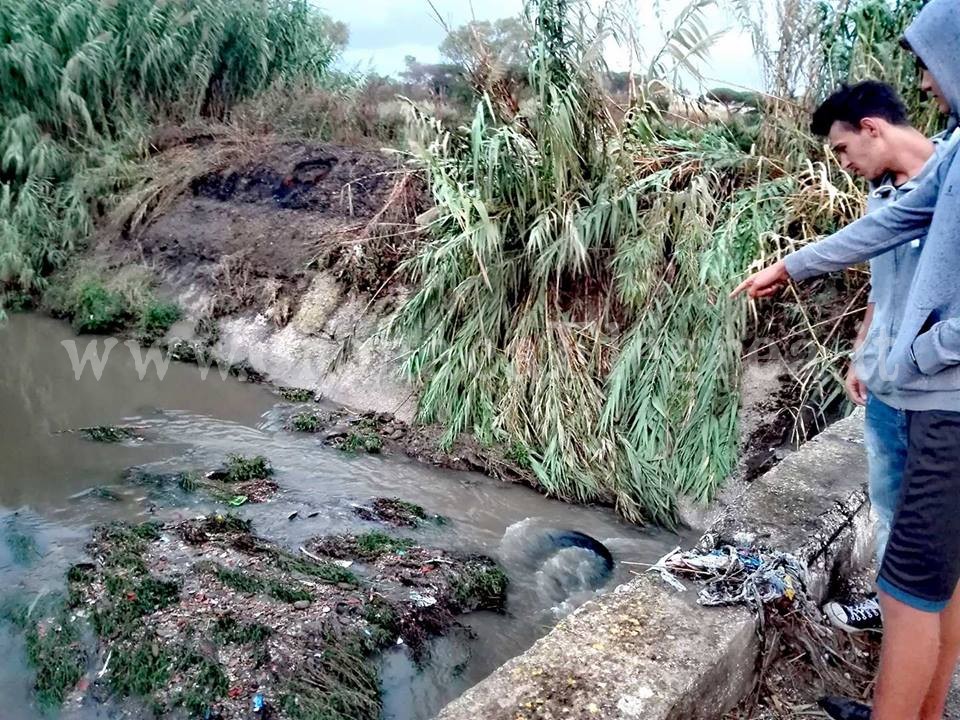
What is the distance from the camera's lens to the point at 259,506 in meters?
4.18

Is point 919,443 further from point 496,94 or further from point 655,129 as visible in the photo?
point 655,129

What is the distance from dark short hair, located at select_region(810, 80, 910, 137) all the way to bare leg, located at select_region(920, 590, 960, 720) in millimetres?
1071

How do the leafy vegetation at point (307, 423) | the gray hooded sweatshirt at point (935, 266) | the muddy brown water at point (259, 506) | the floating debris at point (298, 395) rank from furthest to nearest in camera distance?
the floating debris at point (298, 395)
the leafy vegetation at point (307, 423)
the muddy brown water at point (259, 506)
the gray hooded sweatshirt at point (935, 266)

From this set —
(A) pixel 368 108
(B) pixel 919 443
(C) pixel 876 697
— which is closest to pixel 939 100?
(B) pixel 919 443

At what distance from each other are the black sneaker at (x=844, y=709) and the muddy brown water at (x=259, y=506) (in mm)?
1488

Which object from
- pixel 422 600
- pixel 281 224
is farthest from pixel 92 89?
pixel 422 600

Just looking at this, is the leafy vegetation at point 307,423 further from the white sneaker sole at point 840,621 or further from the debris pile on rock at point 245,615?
the white sneaker sole at point 840,621

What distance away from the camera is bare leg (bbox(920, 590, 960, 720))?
5.33ft

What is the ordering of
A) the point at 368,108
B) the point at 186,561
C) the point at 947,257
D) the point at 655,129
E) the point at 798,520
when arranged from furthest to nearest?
the point at 368,108 → the point at 655,129 → the point at 186,561 → the point at 798,520 → the point at 947,257

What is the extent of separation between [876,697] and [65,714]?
2.59 meters

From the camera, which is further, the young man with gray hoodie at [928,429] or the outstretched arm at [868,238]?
the outstretched arm at [868,238]

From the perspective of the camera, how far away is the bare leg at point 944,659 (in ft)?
5.33

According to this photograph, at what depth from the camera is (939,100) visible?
5.22 feet

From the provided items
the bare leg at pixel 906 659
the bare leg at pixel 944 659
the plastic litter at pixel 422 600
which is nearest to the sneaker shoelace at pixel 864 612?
the bare leg at pixel 944 659
